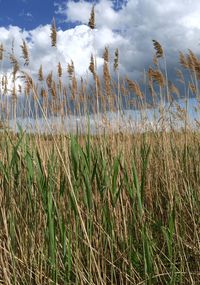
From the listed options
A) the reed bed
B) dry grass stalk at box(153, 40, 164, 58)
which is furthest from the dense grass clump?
dry grass stalk at box(153, 40, 164, 58)

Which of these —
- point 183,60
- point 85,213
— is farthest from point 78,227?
point 183,60

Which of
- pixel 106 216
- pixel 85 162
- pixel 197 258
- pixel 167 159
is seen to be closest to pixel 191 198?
pixel 167 159

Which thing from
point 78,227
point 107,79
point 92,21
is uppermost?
point 92,21

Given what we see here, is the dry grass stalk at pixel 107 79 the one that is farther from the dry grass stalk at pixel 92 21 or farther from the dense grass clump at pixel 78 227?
the dense grass clump at pixel 78 227

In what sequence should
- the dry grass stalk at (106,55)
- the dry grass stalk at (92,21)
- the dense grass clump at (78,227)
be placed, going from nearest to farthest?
the dense grass clump at (78,227) < the dry grass stalk at (92,21) < the dry grass stalk at (106,55)

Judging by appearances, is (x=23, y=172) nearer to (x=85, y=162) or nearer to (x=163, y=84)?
(x=85, y=162)

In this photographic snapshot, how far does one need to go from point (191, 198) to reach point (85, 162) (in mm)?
994

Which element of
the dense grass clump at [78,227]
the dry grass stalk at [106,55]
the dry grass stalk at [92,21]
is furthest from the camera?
the dry grass stalk at [106,55]

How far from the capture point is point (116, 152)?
8.27 ft

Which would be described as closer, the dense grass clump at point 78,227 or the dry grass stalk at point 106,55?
the dense grass clump at point 78,227

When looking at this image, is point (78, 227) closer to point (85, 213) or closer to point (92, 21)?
point (85, 213)

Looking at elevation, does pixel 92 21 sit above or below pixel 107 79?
above

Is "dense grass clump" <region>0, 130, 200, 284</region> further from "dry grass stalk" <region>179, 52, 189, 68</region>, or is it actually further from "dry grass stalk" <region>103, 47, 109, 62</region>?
"dry grass stalk" <region>179, 52, 189, 68</region>

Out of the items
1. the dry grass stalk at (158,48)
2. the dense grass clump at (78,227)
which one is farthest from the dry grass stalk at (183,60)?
the dense grass clump at (78,227)
